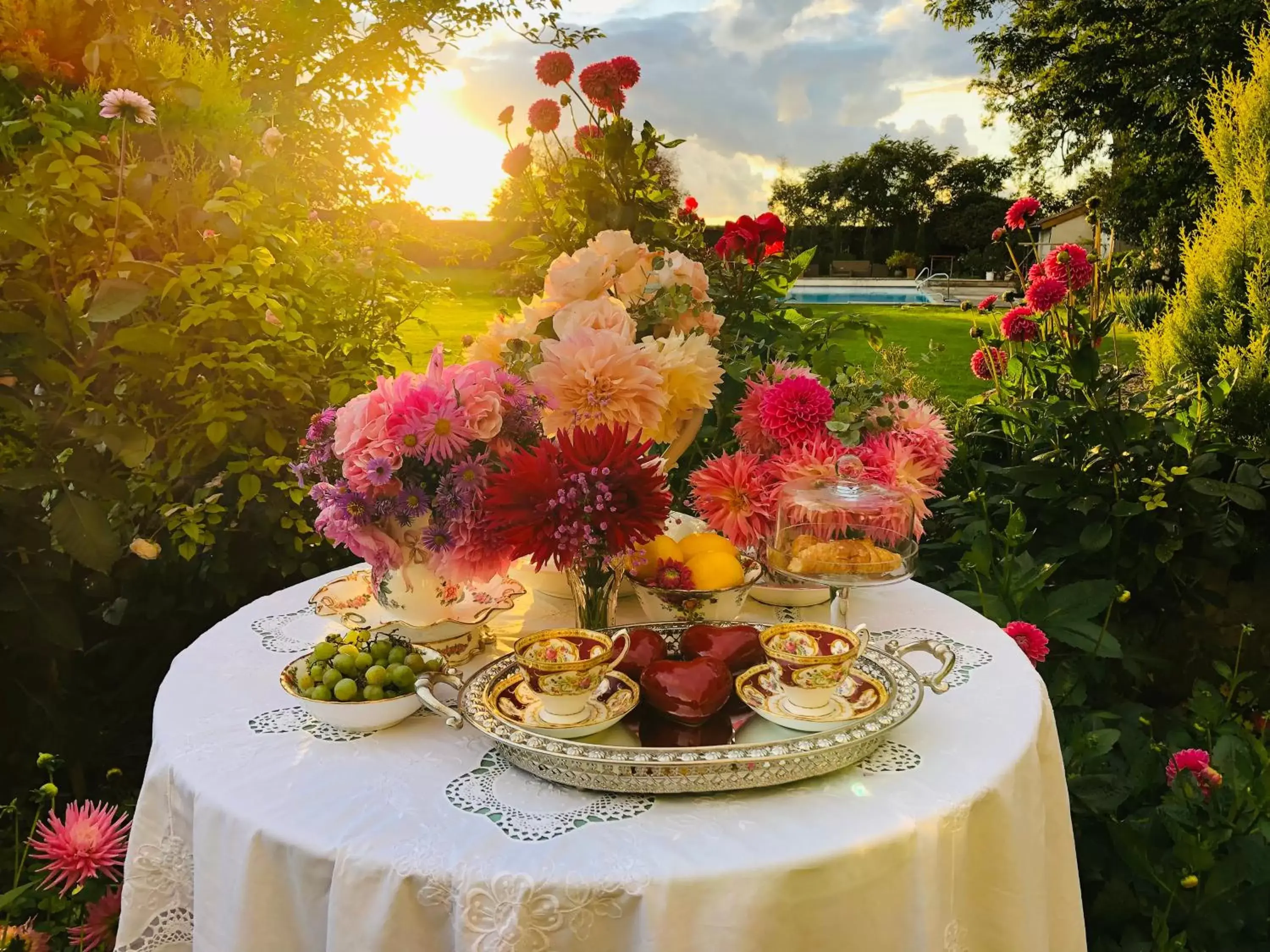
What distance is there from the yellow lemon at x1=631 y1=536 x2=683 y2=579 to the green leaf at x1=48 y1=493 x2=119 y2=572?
0.99 meters

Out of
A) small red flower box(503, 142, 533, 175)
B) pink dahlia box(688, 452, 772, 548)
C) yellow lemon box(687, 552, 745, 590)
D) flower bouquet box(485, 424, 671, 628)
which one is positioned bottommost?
yellow lemon box(687, 552, 745, 590)

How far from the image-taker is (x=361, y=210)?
4.54m

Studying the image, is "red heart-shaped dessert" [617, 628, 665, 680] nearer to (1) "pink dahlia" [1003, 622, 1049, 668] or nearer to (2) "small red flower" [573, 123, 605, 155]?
(1) "pink dahlia" [1003, 622, 1049, 668]

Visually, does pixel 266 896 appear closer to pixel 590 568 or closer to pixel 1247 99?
pixel 590 568

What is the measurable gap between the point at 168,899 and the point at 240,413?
113 cm

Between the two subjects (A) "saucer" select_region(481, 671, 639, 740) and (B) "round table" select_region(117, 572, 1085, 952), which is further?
(A) "saucer" select_region(481, 671, 639, 740)

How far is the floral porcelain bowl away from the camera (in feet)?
4.49

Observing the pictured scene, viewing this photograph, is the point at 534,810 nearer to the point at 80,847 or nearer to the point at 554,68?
the point at 80,847

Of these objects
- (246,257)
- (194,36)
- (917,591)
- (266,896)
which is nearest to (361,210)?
(194,36)

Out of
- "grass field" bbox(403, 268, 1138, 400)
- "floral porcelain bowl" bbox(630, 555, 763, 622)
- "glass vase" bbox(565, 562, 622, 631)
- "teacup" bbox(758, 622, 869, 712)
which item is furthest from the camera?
"grass field" bbox(403, 268, 1138, 400)

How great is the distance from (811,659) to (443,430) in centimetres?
59

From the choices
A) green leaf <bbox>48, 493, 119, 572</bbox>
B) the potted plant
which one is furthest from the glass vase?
the potted plant

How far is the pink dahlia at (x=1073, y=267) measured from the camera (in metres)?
2.55

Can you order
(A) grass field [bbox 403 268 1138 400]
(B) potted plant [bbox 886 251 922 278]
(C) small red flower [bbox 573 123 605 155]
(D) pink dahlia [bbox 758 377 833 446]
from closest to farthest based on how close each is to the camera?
(D) pink dahlia [bbox 758 377 833 446] < (C) small red flower [bbox 573 123 605 155] < (A) grass field [bbox 403 268 1138 400] < (B) potted plant [bbox 886 251 922 278]
